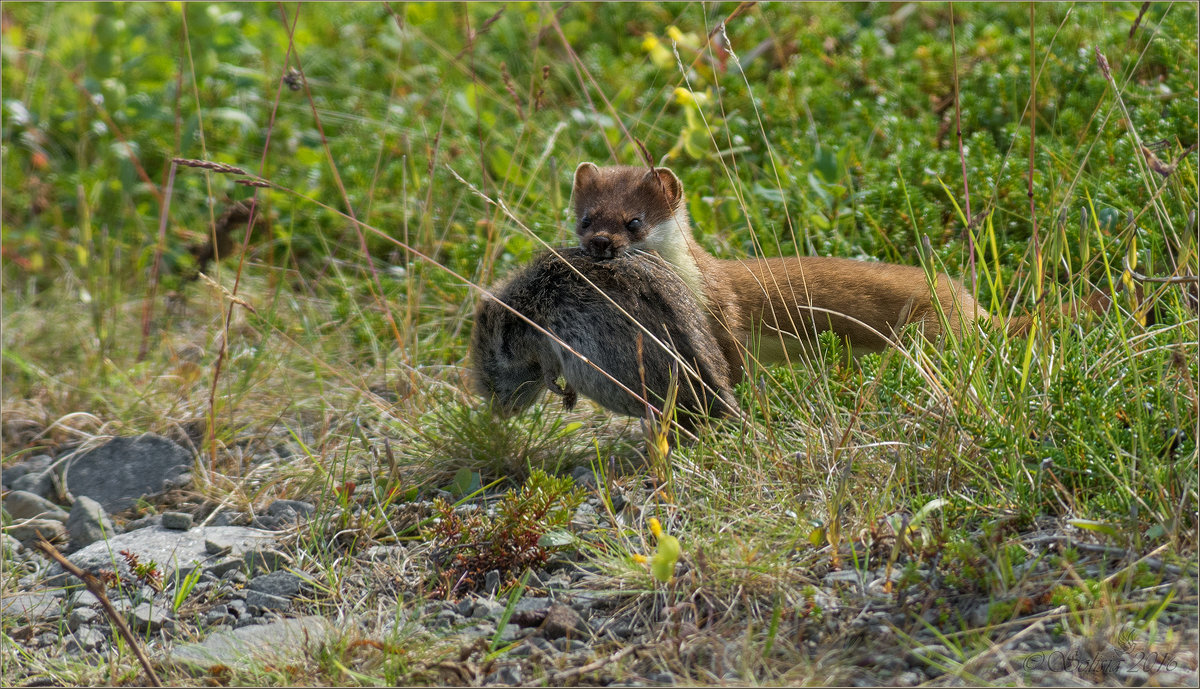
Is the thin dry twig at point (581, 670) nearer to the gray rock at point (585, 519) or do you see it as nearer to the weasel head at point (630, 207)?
the gray rock at point (585, 519)

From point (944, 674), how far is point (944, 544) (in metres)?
0.40

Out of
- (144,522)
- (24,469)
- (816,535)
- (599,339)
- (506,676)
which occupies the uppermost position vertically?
Answer: (599,339)

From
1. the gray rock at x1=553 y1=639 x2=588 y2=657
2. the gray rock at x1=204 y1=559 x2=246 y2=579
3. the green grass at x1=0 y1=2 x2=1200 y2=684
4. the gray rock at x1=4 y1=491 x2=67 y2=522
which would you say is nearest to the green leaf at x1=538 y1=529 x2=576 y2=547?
the green grass at x1=0 y1=2 x2=1200 y2=684

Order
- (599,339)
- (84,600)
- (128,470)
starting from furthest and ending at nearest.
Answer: (128,470) → (599,339) → (84,600)

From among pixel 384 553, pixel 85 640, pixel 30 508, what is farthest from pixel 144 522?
pixel 384 553

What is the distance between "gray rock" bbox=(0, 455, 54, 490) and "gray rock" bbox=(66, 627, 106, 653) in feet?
5.17

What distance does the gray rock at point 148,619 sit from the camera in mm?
3049

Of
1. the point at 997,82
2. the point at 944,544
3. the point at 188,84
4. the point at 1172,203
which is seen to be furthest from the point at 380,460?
the point at 188,84

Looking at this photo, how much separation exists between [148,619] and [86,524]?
3.28 ft

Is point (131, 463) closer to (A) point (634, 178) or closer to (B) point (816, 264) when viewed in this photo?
(A) point (634, 178)

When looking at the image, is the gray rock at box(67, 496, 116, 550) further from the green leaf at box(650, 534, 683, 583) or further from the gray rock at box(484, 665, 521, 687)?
the green leaf at box(650, 534, 683, 583)

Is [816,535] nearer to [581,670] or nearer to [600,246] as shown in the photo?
[581,670]

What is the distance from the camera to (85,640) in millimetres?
3023

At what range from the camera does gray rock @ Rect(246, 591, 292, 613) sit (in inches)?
123
